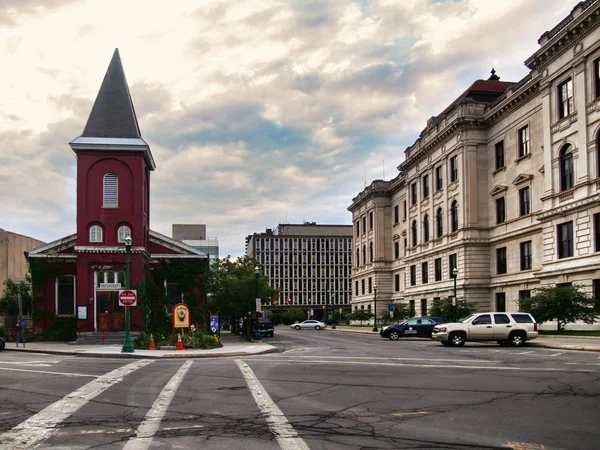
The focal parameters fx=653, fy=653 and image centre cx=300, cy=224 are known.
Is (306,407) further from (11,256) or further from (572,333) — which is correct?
(11,256)

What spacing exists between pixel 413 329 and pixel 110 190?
70.4 ft

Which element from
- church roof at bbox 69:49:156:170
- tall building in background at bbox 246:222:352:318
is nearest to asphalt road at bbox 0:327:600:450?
church roof at bbox 69:49:156:170

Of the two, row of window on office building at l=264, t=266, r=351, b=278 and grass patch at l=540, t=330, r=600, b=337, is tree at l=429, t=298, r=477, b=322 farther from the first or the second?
row of window on office building at l=264, t=266, r=351, b=278

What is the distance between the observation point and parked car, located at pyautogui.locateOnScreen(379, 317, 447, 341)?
42219mm

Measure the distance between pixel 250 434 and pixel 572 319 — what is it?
33.4 meters

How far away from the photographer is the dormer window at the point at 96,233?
4094 cm

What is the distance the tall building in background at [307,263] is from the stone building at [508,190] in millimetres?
64932

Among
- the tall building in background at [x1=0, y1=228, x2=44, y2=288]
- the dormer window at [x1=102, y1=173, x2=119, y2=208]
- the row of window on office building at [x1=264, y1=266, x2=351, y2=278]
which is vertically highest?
the dormer window at [x1=102, y1=173, x2=119, y2=208]

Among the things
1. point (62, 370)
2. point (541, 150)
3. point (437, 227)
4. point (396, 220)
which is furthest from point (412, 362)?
point (396, 220)

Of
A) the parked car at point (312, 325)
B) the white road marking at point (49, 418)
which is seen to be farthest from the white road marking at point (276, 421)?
the parked car at point (312, 325)

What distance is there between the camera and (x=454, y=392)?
13977mm

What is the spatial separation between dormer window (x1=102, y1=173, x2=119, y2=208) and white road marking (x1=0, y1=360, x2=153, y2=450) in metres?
25.7

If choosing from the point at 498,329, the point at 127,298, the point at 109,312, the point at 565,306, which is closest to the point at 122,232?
the point at 109,312

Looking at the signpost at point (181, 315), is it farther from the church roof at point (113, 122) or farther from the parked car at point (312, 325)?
the parked car at point (312, 325)
